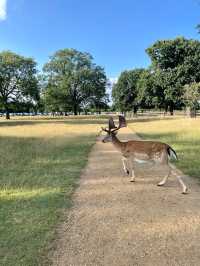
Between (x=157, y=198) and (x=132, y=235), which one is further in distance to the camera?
(x=157, y=198)

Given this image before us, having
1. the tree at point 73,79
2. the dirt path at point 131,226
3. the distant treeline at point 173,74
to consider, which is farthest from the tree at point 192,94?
the dirt path at point 131,226

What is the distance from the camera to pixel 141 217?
546 cm

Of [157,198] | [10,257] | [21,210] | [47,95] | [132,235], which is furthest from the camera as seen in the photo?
[47,95]

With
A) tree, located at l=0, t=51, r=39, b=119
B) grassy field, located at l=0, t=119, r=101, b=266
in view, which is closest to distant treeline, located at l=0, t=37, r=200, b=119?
tree, located at l=0, t=51, r=39, b=119

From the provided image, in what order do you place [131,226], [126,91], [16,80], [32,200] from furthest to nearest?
[126,91] < [16,80] < [32,200] < [131,226]

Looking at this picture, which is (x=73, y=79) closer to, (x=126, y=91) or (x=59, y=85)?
(x=59, y=85)

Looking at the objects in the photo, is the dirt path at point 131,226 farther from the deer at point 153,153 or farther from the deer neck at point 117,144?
the deer neck at point 117,144

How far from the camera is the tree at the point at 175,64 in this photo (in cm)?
4847

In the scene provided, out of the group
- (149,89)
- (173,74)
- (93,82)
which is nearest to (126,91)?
(93,82)

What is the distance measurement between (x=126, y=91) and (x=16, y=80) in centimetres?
3611

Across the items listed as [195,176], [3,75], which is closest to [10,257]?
[195,176]

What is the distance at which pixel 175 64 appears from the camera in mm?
51812

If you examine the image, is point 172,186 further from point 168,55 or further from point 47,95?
point 47,95

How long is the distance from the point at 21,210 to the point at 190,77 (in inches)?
1831
